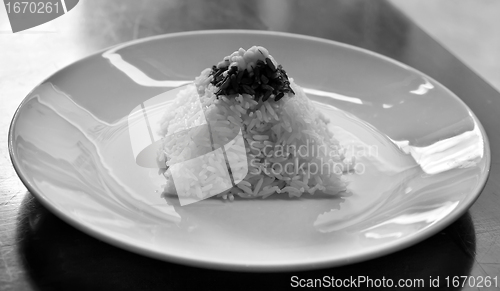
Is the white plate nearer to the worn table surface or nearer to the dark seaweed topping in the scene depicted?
the worn table surface

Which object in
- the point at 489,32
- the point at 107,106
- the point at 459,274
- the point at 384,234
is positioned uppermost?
the point at 107,106

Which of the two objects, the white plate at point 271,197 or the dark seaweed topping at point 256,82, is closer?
the white plate at point 271,197

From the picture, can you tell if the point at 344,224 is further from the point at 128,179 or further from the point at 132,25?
the point at 132,25

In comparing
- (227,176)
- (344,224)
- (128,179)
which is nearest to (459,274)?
(344,224)

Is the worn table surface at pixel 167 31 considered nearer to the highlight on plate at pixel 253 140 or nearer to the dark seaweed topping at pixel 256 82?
the highlight on plate at pixel 253 140

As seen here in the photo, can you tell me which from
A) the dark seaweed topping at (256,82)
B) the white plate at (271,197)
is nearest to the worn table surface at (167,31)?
the white plate at (271,197)

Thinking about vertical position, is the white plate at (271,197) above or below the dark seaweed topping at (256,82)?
below

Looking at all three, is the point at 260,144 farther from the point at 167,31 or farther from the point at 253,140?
the point at 167,31

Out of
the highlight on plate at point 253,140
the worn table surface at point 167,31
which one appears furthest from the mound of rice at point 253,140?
the worn table surface at point 167,31
